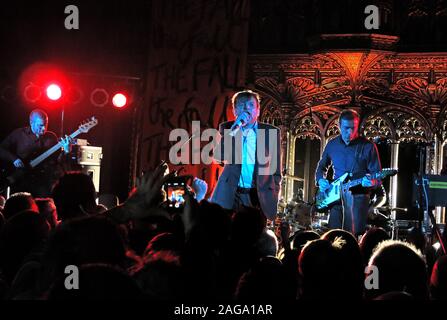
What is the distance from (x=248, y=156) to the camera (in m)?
8.51

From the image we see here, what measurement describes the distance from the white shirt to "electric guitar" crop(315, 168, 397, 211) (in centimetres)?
152

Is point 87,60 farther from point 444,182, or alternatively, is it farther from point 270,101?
point 444,182

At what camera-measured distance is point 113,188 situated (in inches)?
623

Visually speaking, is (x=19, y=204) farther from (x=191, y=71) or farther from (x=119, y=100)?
(x=119, y=100)

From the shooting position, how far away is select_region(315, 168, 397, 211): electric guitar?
30.9ft

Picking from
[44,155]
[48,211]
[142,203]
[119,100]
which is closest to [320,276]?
[142,203]

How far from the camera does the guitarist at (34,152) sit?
478 inches

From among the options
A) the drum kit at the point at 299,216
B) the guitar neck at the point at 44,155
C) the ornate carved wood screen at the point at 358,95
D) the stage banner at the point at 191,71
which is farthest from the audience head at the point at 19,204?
the ornate carved wood screen at the point at 358,95

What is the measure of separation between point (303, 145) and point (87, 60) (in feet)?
15.8

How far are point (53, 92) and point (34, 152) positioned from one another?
160 centimetres

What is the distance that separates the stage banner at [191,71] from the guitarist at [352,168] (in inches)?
98.5

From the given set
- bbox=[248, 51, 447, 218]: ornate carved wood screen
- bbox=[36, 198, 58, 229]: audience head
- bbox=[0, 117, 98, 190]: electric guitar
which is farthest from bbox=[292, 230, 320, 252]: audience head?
bbox=[248, 51, 447, 218]: ornate carved wood screen

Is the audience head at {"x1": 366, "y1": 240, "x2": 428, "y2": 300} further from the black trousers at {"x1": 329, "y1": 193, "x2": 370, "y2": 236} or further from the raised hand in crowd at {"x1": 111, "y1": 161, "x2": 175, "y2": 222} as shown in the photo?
the black trousers at {"x1": 329, "y1": 193, "x2": 370, "y2": 236}

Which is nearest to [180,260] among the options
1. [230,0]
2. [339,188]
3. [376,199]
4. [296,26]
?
[339,188]
